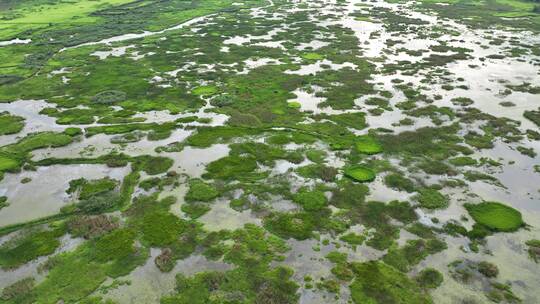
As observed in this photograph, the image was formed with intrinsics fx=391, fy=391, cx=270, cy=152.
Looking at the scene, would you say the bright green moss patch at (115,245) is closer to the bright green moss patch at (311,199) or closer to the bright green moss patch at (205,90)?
the bright green moss patch at (311,199)

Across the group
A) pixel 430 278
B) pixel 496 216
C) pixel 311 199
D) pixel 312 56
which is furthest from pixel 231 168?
pixel 312 56

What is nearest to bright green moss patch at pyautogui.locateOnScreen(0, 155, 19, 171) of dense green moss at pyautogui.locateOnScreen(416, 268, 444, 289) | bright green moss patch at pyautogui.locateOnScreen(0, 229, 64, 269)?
bright green moss patch at pyautogui.locateOnScreen(0, 229, 64, 269)

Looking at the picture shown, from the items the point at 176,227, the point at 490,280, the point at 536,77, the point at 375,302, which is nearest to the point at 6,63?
the point at 176,227

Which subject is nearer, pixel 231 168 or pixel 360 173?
→ pixel 360 173

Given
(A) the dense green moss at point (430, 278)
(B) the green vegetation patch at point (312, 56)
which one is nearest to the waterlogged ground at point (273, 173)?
(A) the dense green moss at point (430, 278)

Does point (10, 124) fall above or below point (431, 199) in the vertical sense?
below

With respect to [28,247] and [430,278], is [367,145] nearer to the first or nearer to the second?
[430,278]

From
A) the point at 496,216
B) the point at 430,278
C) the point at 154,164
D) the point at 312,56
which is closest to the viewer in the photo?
the point at 430,278

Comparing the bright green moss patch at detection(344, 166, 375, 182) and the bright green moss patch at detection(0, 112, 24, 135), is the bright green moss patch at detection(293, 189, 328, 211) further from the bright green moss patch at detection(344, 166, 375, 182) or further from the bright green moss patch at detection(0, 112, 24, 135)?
the bright green moss patch at detection(0, 112, 24, 135)
